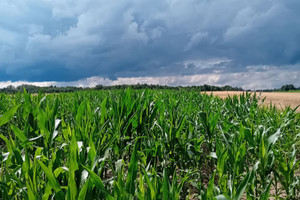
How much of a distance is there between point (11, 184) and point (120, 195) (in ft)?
2.79

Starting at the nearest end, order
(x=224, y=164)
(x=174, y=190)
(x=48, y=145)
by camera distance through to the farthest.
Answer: (x=174, y=190), (x=224, y=164), (x=48, y=145)

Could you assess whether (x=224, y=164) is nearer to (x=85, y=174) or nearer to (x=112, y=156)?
(x=85, y=174)

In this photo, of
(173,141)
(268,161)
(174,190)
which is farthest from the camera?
(173,141)

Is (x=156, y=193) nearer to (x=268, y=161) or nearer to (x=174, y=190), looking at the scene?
(x=174, y=190)

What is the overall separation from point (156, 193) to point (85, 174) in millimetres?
494

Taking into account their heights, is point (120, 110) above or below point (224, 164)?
above

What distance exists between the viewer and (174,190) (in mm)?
1161

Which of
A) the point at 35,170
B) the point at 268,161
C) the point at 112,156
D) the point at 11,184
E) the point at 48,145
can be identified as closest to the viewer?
the point at 35,170

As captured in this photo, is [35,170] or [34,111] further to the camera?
[34,111]

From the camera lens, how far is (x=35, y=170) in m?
1.44

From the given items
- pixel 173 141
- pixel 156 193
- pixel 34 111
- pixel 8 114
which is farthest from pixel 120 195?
pixel 34 111

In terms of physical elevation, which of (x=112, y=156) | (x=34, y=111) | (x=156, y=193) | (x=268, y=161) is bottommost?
(x=112, y=156)

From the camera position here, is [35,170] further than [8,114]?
No

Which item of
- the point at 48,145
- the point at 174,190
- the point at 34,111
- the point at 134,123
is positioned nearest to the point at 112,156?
the point at 134,123
